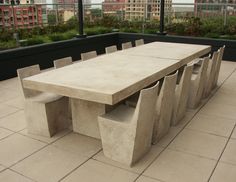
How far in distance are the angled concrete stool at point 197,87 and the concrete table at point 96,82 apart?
0.32 m

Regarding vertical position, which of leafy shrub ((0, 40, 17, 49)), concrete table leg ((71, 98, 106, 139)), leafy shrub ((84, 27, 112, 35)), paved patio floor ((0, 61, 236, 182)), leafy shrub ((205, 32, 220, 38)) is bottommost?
paved patio floor ((0, 61, 236, 182))

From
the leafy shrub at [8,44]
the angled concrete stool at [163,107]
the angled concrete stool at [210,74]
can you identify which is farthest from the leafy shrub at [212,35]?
A: the angled concrete stool at [163,107]

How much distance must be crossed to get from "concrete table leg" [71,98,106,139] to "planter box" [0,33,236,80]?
9.62 ft

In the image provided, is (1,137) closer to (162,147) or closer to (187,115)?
(162,147)

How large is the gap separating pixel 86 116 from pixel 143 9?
19.8 ft

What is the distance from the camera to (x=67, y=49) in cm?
717

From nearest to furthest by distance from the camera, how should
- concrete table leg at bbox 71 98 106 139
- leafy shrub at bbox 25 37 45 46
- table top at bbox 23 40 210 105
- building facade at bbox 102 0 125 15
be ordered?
table top at bbox 23 40 210 105 < concrete table leg at bbox 71 98 106 139 < leafy shrub at bbox 25 37 45 46 < building facade at bbox 102 0 125 15

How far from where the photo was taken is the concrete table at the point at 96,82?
2850 mm

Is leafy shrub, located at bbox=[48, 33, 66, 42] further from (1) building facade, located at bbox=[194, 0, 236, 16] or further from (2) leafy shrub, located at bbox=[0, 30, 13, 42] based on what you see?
(1) building facade, located at bbox=[194, 0, 236, 16]

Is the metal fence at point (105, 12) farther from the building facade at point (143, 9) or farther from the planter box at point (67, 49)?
the planter box at point (67, 49)

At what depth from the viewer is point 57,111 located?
3.52 meters

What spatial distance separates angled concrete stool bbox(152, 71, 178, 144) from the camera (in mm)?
3094

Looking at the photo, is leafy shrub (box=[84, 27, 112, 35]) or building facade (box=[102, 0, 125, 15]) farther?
building facade (box=[102, 0, 125, 15])

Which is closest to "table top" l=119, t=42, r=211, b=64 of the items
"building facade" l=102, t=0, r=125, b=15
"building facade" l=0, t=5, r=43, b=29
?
"building facade" l=0, t=5, r=43, b=29
